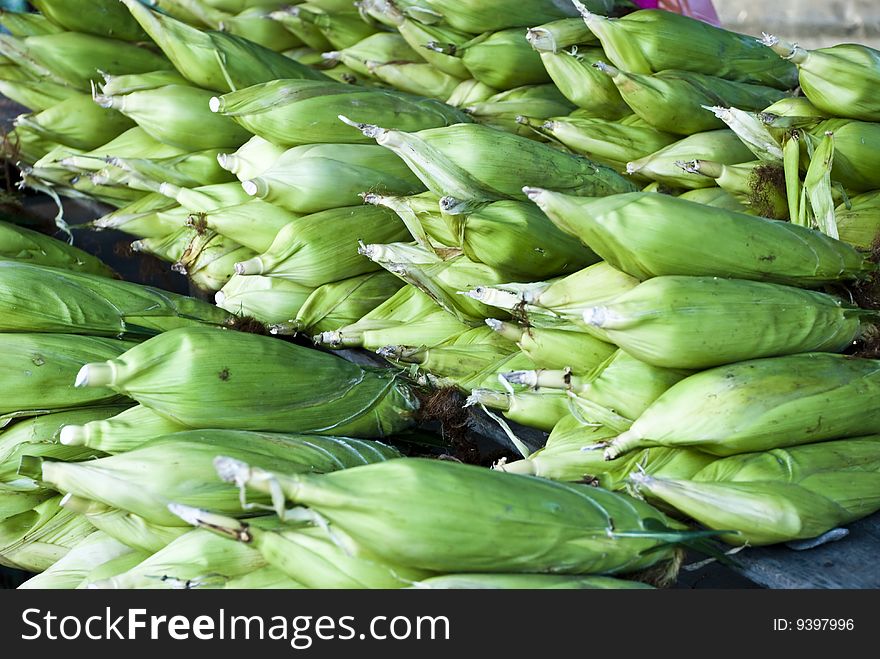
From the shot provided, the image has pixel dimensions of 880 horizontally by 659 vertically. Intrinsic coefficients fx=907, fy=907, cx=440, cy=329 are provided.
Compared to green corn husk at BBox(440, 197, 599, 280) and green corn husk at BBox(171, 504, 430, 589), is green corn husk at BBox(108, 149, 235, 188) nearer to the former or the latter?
green corn husk at BBox(440, 197, 599, 280)

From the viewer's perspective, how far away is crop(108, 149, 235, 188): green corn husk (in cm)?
231

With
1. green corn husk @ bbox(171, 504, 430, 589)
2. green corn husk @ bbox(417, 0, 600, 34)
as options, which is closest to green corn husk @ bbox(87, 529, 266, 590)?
green corn husk @ bbox(171, 504, 430, 589)

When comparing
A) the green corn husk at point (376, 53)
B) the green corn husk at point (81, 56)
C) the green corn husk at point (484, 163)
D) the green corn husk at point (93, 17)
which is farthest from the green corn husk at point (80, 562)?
the green corn husk at point (93, 17)

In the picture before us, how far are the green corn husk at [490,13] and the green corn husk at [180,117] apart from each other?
592mm

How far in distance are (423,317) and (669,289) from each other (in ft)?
2.37

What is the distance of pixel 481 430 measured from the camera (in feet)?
5.63

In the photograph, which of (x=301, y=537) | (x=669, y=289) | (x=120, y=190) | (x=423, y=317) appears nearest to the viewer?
(x=301, y=537)

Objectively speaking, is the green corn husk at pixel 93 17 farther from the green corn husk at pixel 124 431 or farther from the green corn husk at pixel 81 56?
the green corn husk at pixel 124 431

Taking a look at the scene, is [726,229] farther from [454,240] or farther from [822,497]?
[454,240]

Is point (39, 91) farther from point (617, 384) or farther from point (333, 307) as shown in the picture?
point (617, 384)

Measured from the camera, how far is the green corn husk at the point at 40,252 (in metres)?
2.17

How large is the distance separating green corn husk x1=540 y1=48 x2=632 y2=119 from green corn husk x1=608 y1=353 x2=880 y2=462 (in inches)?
36.8
